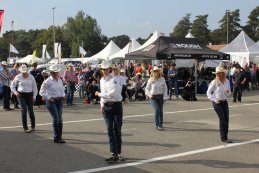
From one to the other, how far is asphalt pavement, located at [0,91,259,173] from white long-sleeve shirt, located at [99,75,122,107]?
3.84 feet

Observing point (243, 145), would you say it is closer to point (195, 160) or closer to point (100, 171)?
point (195, 160)

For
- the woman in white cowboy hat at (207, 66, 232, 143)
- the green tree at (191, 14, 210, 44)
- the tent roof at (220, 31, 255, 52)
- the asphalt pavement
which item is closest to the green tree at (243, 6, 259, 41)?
the green tree at (191, 14, 210, 44)

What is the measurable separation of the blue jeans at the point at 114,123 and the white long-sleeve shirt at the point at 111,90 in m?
0.11

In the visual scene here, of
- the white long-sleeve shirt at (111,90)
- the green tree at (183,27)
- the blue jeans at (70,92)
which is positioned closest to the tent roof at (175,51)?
the blue jeans at (70,92)

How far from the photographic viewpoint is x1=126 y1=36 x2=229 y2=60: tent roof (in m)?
21.6

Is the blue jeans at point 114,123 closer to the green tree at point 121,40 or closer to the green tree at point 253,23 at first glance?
the green tree at point 253,23

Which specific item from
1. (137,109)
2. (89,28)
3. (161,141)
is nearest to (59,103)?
(161,141)

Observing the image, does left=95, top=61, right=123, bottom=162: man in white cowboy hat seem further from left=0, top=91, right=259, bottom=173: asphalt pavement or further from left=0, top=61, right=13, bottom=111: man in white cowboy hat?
left=0, top=61, right=13, bottom=111: man in white cowboy hat

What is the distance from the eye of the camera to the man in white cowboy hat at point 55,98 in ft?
29.9

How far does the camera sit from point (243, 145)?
8812mm

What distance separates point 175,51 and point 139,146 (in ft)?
45.6

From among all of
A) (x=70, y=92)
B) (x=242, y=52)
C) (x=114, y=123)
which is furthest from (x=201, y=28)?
(x=114, y=123)

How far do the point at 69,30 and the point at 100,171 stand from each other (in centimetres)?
10630

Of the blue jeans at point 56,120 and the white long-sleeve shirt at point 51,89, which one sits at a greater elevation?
the white long-sleeve shirt at point 51,89
